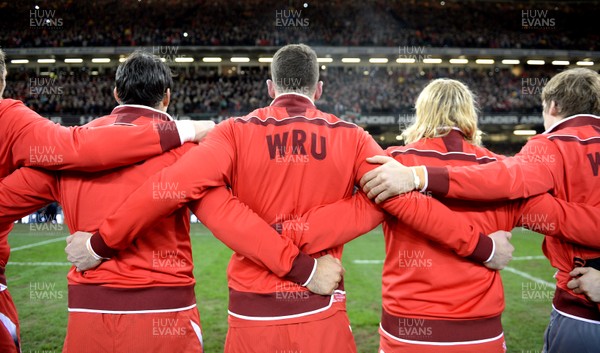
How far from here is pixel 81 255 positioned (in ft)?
7.68

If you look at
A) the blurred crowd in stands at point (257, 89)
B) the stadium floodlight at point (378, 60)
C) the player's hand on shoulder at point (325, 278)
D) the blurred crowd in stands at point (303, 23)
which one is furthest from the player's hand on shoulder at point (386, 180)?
the stadium floodlight at point (378, 60)

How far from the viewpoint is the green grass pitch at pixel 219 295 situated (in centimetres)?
562

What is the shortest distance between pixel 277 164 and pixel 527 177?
4.30ft

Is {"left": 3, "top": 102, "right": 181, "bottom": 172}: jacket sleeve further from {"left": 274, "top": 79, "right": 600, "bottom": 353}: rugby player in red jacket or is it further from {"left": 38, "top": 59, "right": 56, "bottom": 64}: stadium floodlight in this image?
{"left": 38, "top": 59, "right": 56, "bottom": 64}: stadium floodlight

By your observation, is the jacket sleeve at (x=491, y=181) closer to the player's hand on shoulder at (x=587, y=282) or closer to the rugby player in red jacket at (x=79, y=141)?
the player's hand on shoulder at (x=587, y=282)

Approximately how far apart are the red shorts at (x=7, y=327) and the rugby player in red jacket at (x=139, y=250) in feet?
2.14

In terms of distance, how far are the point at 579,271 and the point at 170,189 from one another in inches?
87.7

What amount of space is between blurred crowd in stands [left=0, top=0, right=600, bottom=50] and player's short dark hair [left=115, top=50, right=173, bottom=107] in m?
29.1

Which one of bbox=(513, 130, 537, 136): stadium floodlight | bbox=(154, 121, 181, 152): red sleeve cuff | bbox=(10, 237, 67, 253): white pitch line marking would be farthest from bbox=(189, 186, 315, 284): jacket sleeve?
bbox=(513, 130, 537, 136): stadium floodlight

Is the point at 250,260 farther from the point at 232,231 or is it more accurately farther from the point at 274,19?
the point at 274,19

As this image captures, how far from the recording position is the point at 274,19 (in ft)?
110

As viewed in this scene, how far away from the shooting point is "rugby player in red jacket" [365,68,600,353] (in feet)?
7.77

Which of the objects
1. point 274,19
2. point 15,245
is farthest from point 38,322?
point 274,19

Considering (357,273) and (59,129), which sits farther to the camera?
(357,273)
